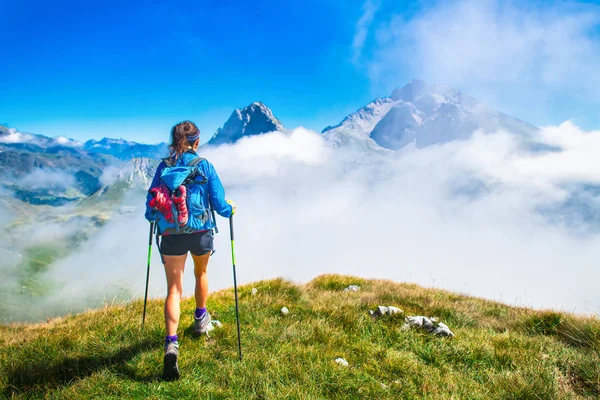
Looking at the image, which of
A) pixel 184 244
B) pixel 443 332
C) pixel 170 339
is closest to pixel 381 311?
pixel 443 332

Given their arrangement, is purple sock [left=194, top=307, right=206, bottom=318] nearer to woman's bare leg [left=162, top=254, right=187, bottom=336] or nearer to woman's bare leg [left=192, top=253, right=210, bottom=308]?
woman's bare leg [left=192, top=253, right=210, bottom=308]

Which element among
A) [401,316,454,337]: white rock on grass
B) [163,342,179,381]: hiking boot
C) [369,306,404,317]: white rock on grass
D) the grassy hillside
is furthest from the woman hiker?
[401,316,454,337]: white rock on grass

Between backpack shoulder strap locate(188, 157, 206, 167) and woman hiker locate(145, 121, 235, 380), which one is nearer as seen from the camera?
woman hiker locate(145, 121, 235, 380)

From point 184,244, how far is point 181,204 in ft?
2.42

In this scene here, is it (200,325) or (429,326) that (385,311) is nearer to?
(429,326)

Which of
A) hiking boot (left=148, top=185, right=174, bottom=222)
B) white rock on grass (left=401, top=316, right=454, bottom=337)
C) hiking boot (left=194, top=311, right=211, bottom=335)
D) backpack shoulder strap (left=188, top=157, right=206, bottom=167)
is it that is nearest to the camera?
hiking boot (left=148, top=185, right=174, bottom=222)

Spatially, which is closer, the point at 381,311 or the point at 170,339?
the point at 170,339

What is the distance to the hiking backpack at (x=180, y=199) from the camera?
5020 mm

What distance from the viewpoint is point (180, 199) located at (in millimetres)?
5027

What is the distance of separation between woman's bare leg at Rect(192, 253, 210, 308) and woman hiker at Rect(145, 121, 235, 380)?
18 mm

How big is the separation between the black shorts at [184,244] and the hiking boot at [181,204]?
1.22ft

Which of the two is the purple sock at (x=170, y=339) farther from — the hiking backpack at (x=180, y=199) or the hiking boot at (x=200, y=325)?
the hiking backpack at (x=180, y=199)

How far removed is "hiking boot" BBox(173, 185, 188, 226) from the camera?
503cm

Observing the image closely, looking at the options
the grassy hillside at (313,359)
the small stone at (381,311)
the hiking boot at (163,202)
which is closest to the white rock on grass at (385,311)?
the small stone at (381,311)
